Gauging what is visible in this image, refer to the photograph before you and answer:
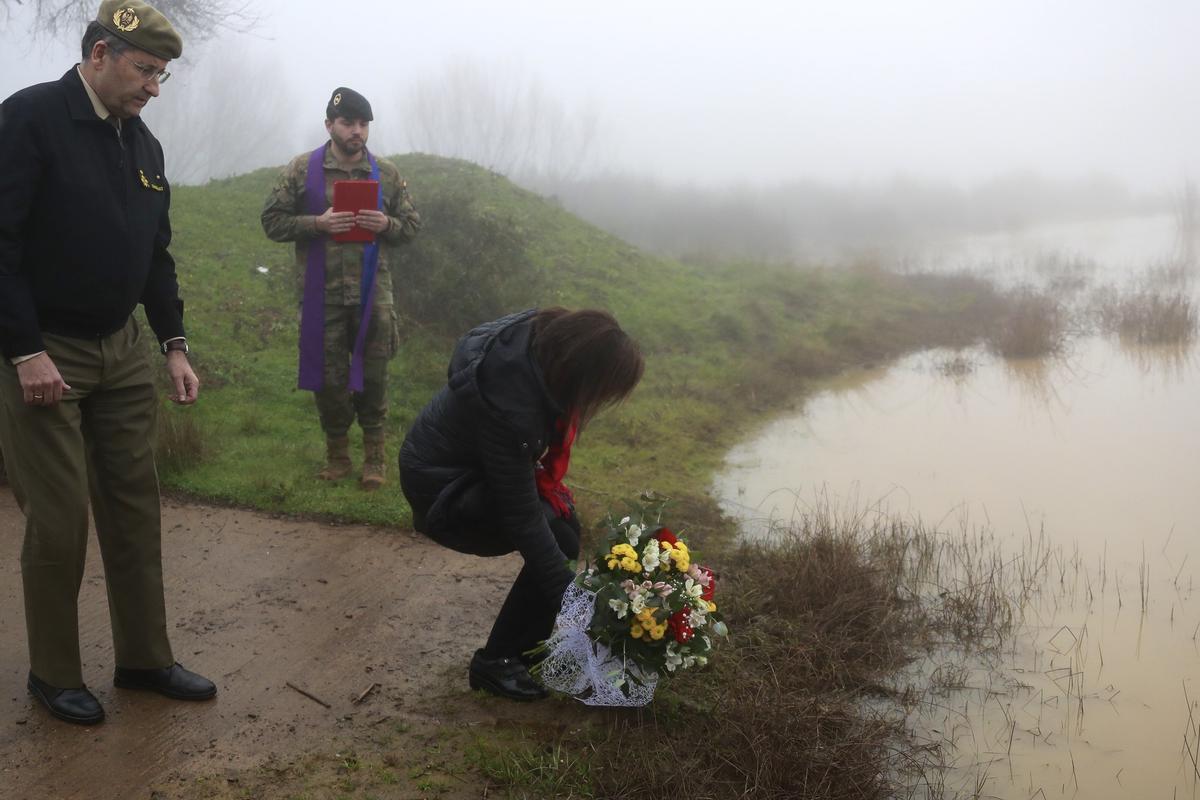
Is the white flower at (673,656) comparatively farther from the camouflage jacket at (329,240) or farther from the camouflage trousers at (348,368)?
the camouflage jacket at (329,240)

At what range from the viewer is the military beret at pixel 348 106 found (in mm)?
5734

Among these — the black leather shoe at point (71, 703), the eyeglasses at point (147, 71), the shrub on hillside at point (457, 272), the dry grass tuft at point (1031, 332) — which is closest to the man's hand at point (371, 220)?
the eyeglasses at point (147, 71)

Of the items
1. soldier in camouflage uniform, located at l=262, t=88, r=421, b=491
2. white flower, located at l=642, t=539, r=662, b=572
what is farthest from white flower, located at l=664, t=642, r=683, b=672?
soldier in camouflage uniform, located at l=262, t=88, r=421, b=491

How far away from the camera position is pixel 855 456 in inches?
352

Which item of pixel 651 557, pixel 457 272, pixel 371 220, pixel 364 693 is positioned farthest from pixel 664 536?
pixel 457 272

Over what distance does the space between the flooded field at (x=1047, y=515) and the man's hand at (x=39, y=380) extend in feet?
10.9

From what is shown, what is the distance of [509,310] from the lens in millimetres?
10961

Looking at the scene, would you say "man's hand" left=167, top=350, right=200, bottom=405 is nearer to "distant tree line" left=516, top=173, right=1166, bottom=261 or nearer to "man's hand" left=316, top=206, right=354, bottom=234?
"man's hand" left=316, top=206, right=354, bottom=234

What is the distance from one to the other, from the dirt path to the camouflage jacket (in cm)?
138

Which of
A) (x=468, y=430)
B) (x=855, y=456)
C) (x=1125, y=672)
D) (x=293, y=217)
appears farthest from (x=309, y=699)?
(x=855, y=456)

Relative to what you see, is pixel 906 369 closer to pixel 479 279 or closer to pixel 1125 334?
pixel 1125 334

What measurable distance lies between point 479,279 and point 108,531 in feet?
24.6

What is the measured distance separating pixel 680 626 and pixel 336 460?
353 centimetres

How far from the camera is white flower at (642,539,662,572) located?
337 cm
